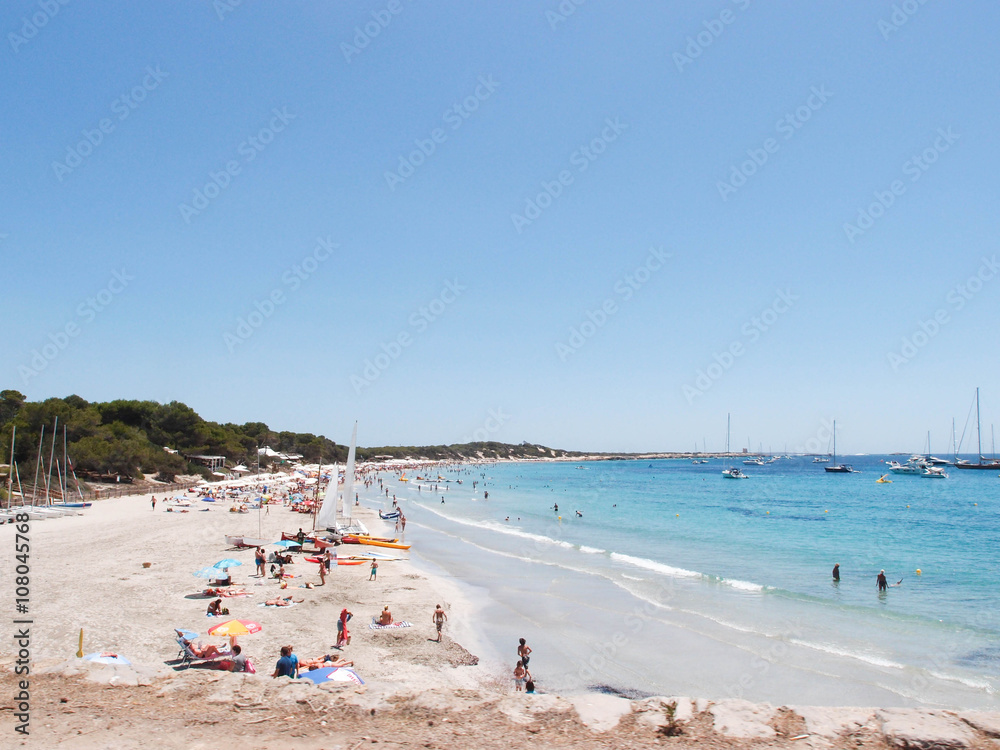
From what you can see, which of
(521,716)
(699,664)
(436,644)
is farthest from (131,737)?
(699,664)

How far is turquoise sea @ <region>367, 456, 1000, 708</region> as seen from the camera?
15.3 meters

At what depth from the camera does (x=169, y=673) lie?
8.82 metres

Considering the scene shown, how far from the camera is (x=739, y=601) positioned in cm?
2278

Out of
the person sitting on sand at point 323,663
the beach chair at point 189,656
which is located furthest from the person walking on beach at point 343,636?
the beach chair at point 189,656

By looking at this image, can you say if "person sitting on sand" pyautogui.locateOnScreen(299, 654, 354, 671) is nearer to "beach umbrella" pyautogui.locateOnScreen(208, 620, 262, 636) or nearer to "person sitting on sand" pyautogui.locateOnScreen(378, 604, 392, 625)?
"beach umbrella" pyautogui.locateOnScreen(208, 620, 262, 636)

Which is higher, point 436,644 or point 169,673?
point 169,673

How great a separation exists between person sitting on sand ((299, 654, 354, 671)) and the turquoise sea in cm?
460

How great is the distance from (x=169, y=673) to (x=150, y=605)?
11.8 m

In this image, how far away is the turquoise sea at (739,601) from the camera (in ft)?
50.1

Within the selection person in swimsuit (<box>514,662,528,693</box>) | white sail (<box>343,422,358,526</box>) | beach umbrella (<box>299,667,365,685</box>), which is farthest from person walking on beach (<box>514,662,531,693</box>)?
white sail (<box>343,422,358,526</box>)

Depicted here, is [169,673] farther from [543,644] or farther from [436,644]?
[543,644]

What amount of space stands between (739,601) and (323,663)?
16.0 metres

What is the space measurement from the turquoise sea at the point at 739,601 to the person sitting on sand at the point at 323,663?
15.1 ft

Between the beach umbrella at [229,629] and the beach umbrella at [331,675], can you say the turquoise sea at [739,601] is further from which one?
the beach umbrella at [229,629]
